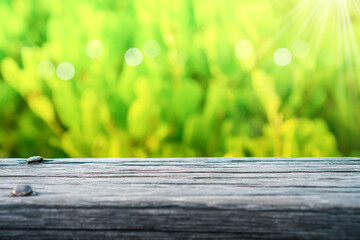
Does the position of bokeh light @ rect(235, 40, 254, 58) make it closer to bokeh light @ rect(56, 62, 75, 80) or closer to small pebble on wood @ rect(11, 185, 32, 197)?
bokeh light @ rect(56, 62, 75, 80)

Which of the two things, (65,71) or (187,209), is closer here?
(187,209)

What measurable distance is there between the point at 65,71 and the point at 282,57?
2.23 ft

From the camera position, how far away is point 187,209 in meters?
0.42

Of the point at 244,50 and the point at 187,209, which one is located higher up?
the point at 244,50

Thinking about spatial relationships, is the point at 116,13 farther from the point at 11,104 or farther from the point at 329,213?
the point at 329,213

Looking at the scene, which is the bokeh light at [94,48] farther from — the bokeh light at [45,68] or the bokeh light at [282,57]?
the bokeh light at [282,57]

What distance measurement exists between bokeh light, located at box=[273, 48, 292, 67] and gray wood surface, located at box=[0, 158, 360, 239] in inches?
26.6

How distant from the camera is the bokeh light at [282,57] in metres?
1.14

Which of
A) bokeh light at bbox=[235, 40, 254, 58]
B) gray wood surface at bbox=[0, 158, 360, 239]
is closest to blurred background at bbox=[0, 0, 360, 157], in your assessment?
bokeh light at bbox=[235, 40, 254, 58]

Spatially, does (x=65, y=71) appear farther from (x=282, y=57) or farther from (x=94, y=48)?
(x=282, y=57)

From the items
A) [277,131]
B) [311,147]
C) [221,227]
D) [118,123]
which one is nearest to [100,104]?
[118,123]

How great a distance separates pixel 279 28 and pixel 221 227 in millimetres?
884

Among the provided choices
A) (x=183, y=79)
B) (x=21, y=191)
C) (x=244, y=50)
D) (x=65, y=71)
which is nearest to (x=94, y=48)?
(x=65, y=71)

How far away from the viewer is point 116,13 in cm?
116
